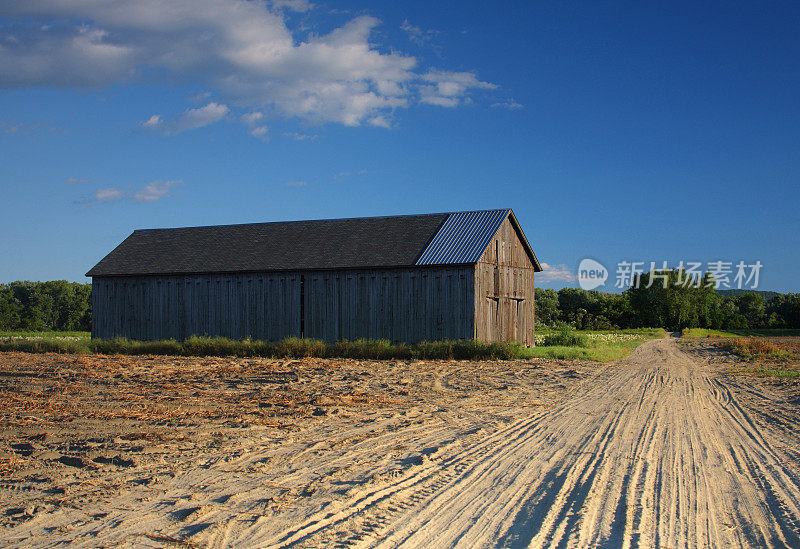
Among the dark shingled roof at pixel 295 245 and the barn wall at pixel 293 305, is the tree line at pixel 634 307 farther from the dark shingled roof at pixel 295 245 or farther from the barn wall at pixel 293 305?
the barn wall at pixel 293 305

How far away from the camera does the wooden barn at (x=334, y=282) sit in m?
29.2

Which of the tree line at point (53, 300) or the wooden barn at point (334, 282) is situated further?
the tree line at point (53, 300)

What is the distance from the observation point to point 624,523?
538 centimetres

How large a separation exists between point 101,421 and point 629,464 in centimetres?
785

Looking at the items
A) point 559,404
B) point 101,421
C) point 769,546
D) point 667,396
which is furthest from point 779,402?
point 101,421

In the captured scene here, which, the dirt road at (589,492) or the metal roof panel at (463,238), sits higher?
the metal roof panel at (463,238)

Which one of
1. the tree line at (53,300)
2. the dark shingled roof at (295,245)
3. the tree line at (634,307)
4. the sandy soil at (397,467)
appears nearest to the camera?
the sandy soil at (397,467)

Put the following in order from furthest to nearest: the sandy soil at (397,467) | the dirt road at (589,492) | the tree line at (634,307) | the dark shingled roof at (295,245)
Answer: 1. the tree line at (634,307)
2. the dark shingled roof at (295,245)
3. the sandy soil at (397,467)
4. the dirt road at (589,492)

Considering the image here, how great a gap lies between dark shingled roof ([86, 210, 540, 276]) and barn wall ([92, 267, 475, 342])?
0.51 metres

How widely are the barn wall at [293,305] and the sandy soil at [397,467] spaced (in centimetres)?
1407

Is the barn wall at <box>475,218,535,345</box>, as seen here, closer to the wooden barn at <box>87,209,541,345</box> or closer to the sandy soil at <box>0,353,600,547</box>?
the wooden barn at <box>87,209,541,345</box>

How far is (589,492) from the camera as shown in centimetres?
633

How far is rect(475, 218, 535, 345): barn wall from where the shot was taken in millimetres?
29250

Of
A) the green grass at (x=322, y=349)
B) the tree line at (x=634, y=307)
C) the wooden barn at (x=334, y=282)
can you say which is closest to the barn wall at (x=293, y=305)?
the wooden barn at (x=334, y=282)
